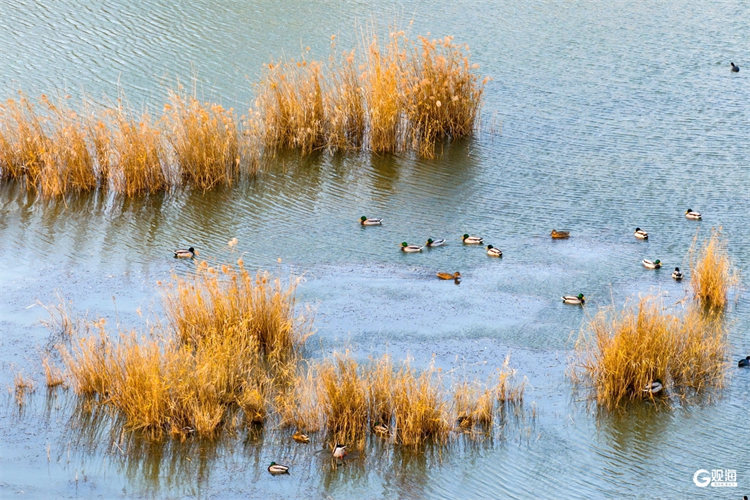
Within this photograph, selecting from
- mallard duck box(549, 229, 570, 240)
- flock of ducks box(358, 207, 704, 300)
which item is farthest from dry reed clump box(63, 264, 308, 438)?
mallard duck box(549, 229, 570, 240)

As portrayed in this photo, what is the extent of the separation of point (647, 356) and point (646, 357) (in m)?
0.02

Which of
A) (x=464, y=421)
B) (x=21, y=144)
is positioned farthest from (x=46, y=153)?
(x=464, y=421)

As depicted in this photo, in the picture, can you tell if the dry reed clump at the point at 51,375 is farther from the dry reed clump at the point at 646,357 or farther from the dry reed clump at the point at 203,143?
the dry reed clump at the point at 203,143

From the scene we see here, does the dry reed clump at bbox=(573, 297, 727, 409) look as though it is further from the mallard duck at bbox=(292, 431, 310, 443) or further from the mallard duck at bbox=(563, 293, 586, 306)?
the mallard duck at bbox=(292, 431, 310, 443)

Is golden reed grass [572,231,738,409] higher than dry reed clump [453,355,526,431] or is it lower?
higher

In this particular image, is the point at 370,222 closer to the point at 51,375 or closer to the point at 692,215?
the point at 692,215

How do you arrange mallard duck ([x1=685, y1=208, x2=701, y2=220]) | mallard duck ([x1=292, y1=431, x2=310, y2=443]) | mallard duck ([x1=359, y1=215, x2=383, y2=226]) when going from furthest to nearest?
mallard duck ([x1=359, y1=215, x2=383, y2=226])
mallard duck ([x1=685, y1=208, x2=701, y2=220])
mallard duck ([x1=292, y1=431, x2=310, y2=443])

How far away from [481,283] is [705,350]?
3.05m

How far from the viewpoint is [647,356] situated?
10086 millimetres

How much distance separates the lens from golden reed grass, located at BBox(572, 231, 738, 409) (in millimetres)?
10039

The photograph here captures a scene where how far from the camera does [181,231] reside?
47.3ft

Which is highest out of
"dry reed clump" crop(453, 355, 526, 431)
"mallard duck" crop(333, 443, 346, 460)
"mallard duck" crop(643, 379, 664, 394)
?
"mallard duck" crop(643, 379, 664, 394)

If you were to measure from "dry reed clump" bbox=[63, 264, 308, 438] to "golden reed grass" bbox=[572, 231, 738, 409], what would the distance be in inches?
119

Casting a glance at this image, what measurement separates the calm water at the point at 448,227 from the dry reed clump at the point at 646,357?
26 cm
